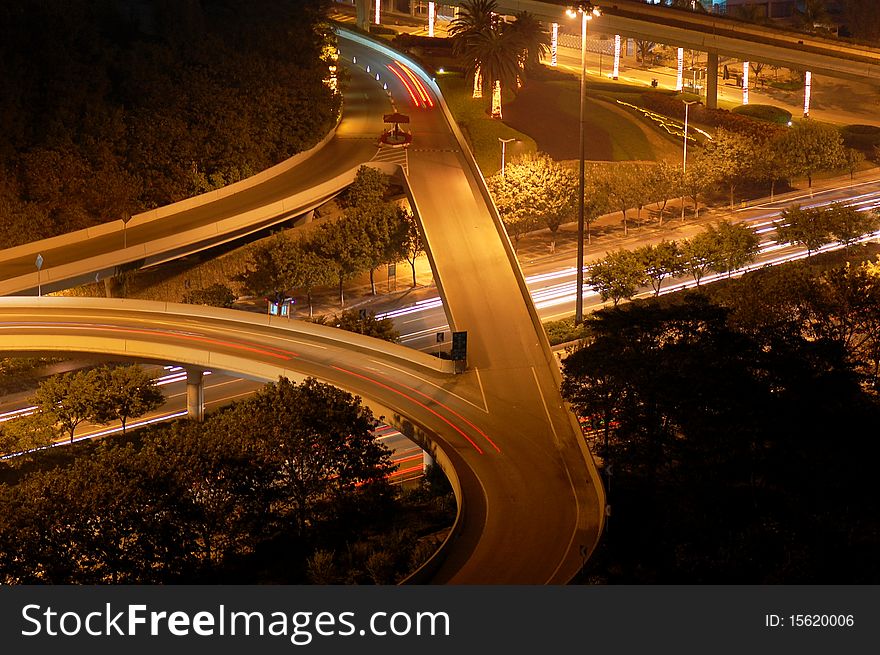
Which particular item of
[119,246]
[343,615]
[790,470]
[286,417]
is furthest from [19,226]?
[343,615]

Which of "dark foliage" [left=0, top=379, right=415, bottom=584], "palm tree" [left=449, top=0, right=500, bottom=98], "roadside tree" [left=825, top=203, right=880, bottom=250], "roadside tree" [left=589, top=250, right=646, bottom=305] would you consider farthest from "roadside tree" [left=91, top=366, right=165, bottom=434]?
"palm tree" [left=449, top=0, right=500, bottom=98]

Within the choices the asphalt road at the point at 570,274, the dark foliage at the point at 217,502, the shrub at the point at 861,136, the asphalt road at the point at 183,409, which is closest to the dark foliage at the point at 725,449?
the dark foliage at the point at 217,502

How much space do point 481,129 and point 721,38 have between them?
25362mm

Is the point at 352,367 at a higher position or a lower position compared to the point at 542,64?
lower

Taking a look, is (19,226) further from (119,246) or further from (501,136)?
(501,136)

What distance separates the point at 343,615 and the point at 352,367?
107 ft

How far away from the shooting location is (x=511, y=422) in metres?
50.8

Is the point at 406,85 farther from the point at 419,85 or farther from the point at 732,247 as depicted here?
the point at 732,247

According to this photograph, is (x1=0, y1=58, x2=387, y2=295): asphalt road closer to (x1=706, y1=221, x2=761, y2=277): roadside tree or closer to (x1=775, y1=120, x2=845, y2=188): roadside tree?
(x1=706, y1=221, x2=761, y2=277): roadside tree

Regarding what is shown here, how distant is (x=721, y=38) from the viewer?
4318 inches

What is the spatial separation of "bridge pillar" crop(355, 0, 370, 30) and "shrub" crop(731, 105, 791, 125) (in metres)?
40.8

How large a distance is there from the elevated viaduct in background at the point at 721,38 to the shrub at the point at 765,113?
2665mm

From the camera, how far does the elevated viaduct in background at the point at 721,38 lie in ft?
352

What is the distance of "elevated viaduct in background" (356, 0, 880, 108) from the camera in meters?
107
